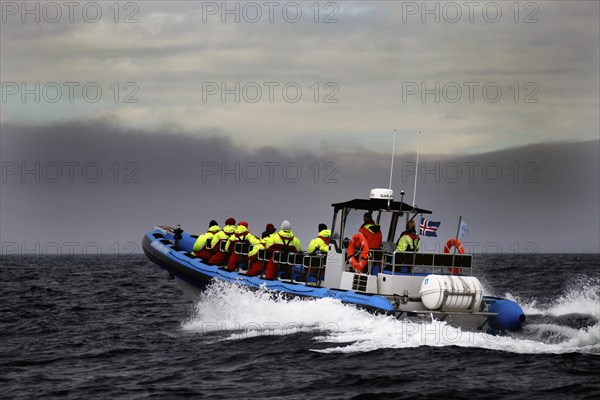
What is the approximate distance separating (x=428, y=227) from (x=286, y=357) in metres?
4.28

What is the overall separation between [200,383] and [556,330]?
319 inches

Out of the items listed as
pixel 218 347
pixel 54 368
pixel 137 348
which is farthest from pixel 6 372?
pixel 218 347

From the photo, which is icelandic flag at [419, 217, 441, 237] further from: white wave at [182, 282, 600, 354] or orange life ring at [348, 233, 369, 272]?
white wave at [182, 282, 600, 354]

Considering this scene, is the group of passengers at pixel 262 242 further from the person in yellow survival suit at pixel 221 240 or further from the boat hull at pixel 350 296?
the boat hull at pixel 350 296

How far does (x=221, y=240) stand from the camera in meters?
20.8

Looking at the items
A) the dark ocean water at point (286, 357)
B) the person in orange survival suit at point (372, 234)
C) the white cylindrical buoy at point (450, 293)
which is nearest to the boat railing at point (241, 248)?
the dark ocean water at point (286, 357)

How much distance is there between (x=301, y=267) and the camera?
19.2m

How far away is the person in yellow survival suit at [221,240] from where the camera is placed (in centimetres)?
2069

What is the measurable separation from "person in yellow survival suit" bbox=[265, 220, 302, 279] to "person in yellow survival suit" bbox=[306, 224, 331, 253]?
0.66 meters

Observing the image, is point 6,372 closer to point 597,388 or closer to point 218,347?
point 218,347

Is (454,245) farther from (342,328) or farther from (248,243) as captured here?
(248,243)

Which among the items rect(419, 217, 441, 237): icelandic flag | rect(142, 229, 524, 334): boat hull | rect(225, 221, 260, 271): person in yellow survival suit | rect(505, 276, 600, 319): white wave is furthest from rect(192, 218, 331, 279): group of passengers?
rect(505, 276, 600, 319): white wave

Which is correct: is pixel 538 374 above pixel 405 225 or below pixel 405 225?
below

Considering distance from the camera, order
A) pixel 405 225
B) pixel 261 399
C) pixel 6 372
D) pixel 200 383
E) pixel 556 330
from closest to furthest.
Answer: pixel 261 399 < pixel 200 383 < pixel 6 372 < pixel 556 330 < pixel 405 225
